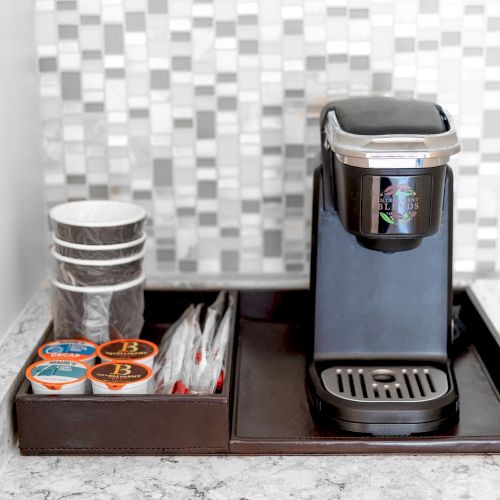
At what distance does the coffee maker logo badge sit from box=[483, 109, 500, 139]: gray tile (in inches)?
17.3

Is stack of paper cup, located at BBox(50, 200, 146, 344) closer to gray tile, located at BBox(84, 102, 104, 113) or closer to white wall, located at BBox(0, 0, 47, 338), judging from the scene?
white wall, located at BBox(0, 0, 47, 338)

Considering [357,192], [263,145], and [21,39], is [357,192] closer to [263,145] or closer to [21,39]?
[263,145]

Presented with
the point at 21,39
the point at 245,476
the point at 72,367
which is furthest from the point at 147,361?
the point at 21,39

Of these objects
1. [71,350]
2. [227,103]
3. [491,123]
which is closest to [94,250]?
[71,350]

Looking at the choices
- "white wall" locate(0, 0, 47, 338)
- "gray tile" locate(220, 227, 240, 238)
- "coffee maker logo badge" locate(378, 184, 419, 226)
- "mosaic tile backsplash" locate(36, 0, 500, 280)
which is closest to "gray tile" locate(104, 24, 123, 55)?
"mosaic tile backsplash" locate(36, 0, 500, 280)

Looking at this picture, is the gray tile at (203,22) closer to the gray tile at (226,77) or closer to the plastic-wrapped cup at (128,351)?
the gray tile at (226,77)

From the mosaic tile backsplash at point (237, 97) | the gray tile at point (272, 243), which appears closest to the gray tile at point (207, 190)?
A: the mosaic tile backsplash at point (237, 97)

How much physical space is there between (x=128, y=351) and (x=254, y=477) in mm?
258

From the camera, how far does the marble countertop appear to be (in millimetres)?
909

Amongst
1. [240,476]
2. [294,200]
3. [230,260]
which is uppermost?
[294,200]

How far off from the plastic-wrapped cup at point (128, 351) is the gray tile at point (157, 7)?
1.76ft

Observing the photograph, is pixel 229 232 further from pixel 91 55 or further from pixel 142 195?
pixel 91 55

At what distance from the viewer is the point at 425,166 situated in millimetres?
956

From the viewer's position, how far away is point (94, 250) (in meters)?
1.12
